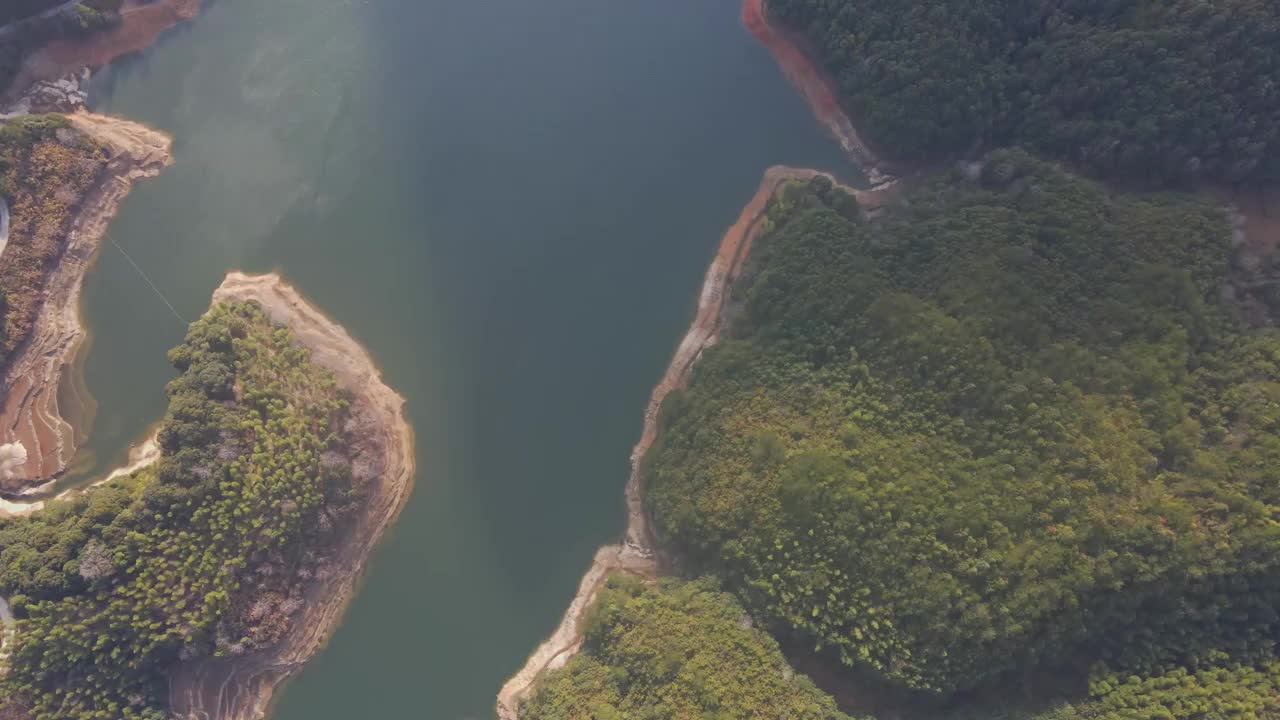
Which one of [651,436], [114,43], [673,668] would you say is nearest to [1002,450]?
[651,436]

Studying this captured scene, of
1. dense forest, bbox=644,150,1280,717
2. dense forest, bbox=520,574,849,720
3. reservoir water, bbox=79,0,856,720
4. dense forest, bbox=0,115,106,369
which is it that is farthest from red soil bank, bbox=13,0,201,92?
dense forest, bbox=520,574,849,720

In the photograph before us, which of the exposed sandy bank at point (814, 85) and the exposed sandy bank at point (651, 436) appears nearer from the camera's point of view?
the exposed sandy bank at point (651, 436)

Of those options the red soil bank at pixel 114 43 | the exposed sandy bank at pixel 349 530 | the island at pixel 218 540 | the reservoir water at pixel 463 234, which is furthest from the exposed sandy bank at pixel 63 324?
the exposed sandy bank at pixel 349 530

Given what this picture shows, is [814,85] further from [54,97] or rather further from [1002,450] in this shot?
[54,97]

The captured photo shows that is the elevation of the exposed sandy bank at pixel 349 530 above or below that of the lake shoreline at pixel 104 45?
below

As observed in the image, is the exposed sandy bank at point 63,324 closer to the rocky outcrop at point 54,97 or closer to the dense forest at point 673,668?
the rocky outcrop at point 54,97

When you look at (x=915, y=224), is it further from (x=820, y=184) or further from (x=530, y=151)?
(x=530, y=151)
